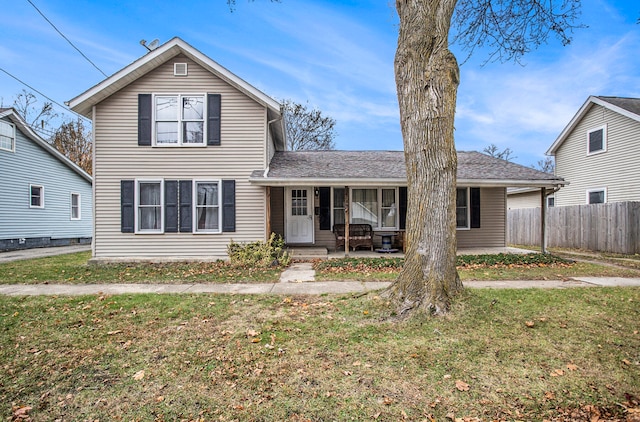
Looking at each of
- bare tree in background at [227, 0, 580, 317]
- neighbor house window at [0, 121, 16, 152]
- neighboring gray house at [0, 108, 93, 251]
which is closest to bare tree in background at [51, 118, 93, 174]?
neighboring gray house at [0, 108, 93, 251]

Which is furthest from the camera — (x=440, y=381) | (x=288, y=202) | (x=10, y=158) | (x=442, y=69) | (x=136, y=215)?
(x=10, y=158)

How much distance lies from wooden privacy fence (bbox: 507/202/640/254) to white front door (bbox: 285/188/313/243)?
37.4 feet

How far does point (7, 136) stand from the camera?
14.9 metres

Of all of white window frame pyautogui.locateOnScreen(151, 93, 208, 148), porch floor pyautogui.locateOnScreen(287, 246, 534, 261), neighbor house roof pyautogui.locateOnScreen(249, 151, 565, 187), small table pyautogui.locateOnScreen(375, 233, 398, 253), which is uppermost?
white window frame pyautogui.locateOnScreen(151, 93, 208, 148)

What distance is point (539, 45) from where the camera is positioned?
8.40 metres

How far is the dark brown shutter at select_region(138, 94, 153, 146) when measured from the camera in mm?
10234

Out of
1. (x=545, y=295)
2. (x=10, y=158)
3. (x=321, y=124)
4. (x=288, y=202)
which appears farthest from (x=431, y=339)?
(x=321, y=124)

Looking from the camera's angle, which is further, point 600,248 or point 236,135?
point 600,248

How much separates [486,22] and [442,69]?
487 cm

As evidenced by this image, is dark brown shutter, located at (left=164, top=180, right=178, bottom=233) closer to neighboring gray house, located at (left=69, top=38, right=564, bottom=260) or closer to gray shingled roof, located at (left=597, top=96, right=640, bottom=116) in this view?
neighboring gray house, located at (left=69, top=38, right=564, bottom=260)

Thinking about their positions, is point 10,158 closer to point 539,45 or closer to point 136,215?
point 136,215

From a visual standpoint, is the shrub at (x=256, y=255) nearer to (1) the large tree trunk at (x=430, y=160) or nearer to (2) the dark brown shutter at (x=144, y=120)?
(2) the dark brown shutter at (x=144, y=120)

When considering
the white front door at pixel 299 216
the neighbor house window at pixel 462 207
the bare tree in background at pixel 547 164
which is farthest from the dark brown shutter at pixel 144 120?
the bare tree in background at pixel 547 164

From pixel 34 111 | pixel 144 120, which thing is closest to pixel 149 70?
pixel 144 120
